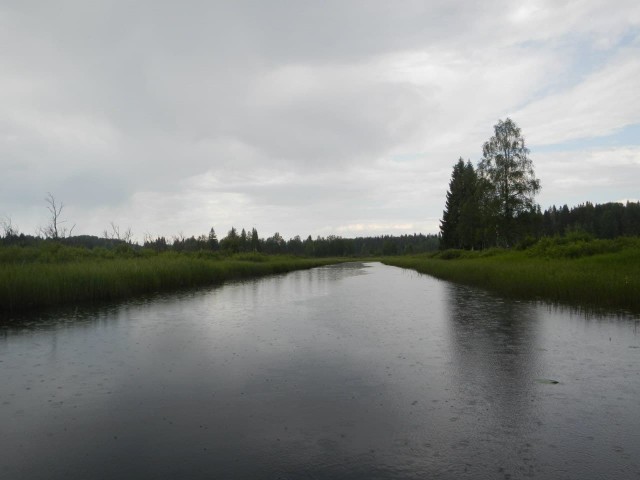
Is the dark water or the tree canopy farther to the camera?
the tree canopy

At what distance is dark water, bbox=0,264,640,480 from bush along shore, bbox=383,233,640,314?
1.61 m

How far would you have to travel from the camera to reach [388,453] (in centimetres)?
333

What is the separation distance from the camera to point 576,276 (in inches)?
451

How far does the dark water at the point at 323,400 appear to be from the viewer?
3.23m

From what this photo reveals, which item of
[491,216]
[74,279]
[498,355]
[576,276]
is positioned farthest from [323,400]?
[491,216]

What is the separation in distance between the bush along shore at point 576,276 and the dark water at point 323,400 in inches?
63.5

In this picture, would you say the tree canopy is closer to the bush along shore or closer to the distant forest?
the distant forest

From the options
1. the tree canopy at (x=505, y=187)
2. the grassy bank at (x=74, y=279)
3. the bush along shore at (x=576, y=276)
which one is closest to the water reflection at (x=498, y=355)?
the bush along shore at (x=576, y=276)

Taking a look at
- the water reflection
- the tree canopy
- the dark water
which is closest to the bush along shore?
the water reflection

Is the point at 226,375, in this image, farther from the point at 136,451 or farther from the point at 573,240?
the point at 573,240

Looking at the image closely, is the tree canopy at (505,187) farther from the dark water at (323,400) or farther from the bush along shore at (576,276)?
the dark water at (323,400)

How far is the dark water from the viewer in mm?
3227

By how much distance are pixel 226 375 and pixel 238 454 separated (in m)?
2.27

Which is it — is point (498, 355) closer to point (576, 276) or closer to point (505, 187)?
point (576, 276)
